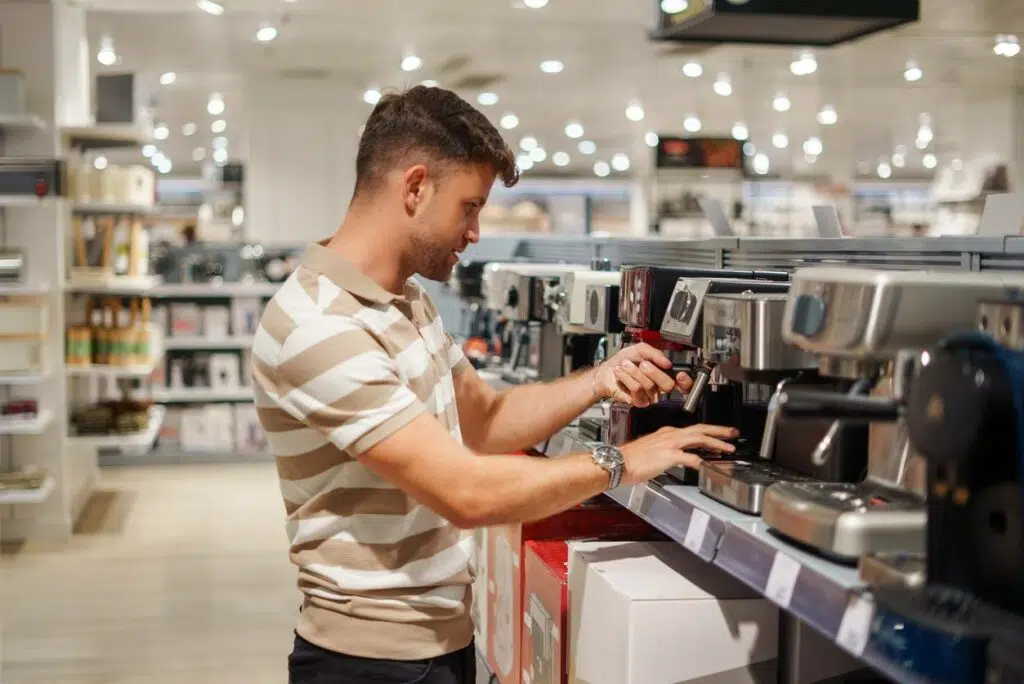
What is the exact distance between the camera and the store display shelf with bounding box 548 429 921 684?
59.8 inches

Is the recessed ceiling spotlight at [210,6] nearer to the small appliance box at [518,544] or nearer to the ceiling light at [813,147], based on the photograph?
the small appliance box at [518,544]

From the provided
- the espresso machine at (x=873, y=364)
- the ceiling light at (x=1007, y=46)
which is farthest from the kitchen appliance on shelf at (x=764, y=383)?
the ceiling light at (x=1007, y=46)

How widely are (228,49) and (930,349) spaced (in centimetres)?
1011

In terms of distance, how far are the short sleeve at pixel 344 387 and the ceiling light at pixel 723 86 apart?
37.6ft

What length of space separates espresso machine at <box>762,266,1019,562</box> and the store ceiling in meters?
5.87

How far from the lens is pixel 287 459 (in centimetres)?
208

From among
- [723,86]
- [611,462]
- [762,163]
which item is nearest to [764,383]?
[611,462]

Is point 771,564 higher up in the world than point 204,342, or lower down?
higher up

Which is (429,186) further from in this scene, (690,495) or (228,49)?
(228,49)

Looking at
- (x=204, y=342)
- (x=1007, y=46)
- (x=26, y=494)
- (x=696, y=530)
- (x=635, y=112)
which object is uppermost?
(x=635, y=112)

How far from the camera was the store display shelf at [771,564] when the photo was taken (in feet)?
4.99

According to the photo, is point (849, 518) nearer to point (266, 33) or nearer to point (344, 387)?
point (344, 387)

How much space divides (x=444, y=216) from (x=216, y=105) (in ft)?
49.3

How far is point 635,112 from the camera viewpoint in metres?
16.3
